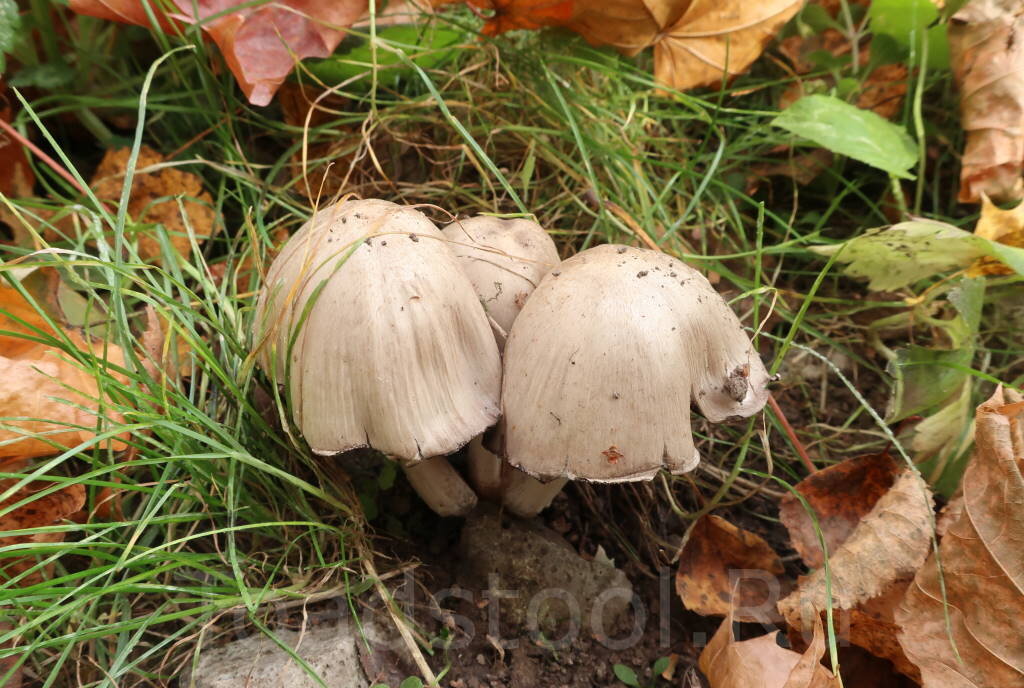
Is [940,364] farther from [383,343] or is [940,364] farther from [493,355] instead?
[383,343]

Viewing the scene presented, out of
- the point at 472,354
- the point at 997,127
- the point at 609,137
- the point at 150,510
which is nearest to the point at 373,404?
the point at 472,354

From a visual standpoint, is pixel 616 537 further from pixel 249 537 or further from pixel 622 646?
pixel 249 537

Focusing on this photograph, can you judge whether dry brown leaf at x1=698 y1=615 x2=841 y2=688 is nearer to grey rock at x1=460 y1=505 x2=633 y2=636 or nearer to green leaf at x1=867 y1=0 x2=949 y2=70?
grey rock at x1=460 y1=505 x2=633 y2=636

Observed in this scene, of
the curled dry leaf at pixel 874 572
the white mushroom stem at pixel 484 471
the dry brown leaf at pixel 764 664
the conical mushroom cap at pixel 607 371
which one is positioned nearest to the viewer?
the conical mushroom cap at pixel 607 371

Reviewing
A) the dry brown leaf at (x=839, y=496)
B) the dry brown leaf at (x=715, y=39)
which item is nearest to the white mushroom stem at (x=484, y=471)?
the dry brown leaf at (x=839, y=496)

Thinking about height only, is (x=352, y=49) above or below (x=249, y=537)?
above

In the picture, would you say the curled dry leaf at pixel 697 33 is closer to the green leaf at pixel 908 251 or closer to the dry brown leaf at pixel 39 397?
the green leaf at pixel 908 251
